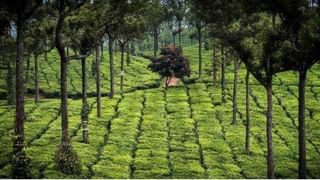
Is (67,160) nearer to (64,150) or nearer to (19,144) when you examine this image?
(64,150)

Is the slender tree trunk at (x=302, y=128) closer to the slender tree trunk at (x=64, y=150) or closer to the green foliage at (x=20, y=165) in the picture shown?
the slender tree trunk at (x=64, y=150)

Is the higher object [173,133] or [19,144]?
[19,144]

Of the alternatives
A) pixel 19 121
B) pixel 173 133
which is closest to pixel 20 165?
pixel 19 121

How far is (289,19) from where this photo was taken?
1126 inches

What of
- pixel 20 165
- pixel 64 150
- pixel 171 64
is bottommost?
pixel 20 165

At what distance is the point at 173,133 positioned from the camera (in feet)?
144

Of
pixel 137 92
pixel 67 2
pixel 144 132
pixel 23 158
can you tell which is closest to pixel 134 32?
pixel 137 92

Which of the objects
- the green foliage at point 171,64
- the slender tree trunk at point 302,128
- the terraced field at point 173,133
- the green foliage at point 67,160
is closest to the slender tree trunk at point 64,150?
the green foliage at point 67,160

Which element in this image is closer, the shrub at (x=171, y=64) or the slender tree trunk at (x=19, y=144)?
the slender tree trunk at (x=19, y=144)

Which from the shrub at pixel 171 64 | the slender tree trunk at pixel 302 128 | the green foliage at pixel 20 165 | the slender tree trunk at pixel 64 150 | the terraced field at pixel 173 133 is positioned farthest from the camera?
the shrub at pixel 171 64

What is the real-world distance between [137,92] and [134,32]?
7.91 meters

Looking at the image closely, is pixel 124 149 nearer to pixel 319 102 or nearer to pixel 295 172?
pixel 295 172

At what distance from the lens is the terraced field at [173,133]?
33200 millimetres

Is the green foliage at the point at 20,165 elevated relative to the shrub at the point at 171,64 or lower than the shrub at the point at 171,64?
lower
